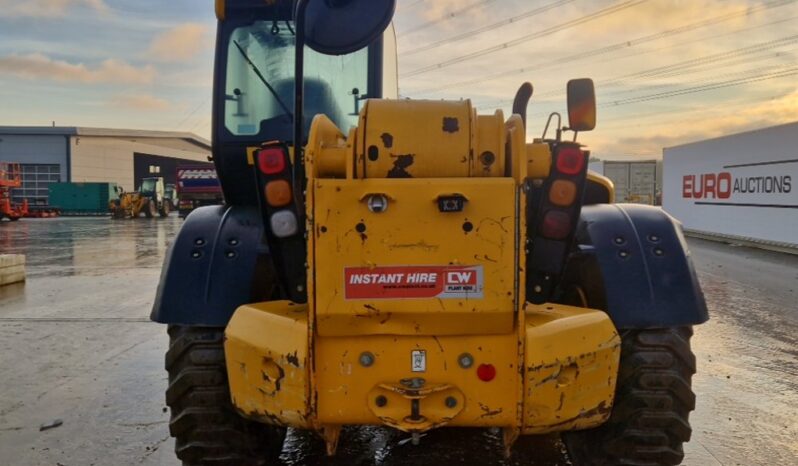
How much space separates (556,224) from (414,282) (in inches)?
29.2

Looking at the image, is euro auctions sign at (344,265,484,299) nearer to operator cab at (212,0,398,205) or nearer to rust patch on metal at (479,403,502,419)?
rust patch on metal at (479,403,502,419)

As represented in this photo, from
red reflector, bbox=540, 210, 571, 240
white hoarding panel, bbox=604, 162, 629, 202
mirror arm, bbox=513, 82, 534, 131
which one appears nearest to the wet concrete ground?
red reflector, bbox=540, 210, 571, 240

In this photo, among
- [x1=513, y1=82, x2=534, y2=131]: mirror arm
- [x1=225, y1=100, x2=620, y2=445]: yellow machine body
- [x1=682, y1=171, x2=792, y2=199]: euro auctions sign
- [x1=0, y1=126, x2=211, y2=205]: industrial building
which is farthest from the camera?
[x1=0, y1=126, x2=211, y2=205]: industrial building

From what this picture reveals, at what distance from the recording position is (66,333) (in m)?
7.64

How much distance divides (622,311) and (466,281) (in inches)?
34.6

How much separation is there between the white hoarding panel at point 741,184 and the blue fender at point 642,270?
14692 millimetres

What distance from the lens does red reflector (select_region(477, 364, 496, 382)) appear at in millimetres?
2561

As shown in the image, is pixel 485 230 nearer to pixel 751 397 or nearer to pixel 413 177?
pixel 413 177

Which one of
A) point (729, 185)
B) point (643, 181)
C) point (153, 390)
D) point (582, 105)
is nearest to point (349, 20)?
point (582, 105)

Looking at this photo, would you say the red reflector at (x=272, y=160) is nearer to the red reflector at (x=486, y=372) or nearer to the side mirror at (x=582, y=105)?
the red reflector at (x=486, y=372)

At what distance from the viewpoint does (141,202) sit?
4100 centimetres

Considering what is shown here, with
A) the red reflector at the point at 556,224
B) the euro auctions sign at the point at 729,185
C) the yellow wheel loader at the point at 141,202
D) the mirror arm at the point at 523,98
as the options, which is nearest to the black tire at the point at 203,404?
the red reflector at the point at 556,224

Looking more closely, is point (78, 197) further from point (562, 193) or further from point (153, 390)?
point (562, 193)

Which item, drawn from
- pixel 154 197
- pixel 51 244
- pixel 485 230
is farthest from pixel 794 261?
pixel 154 197
